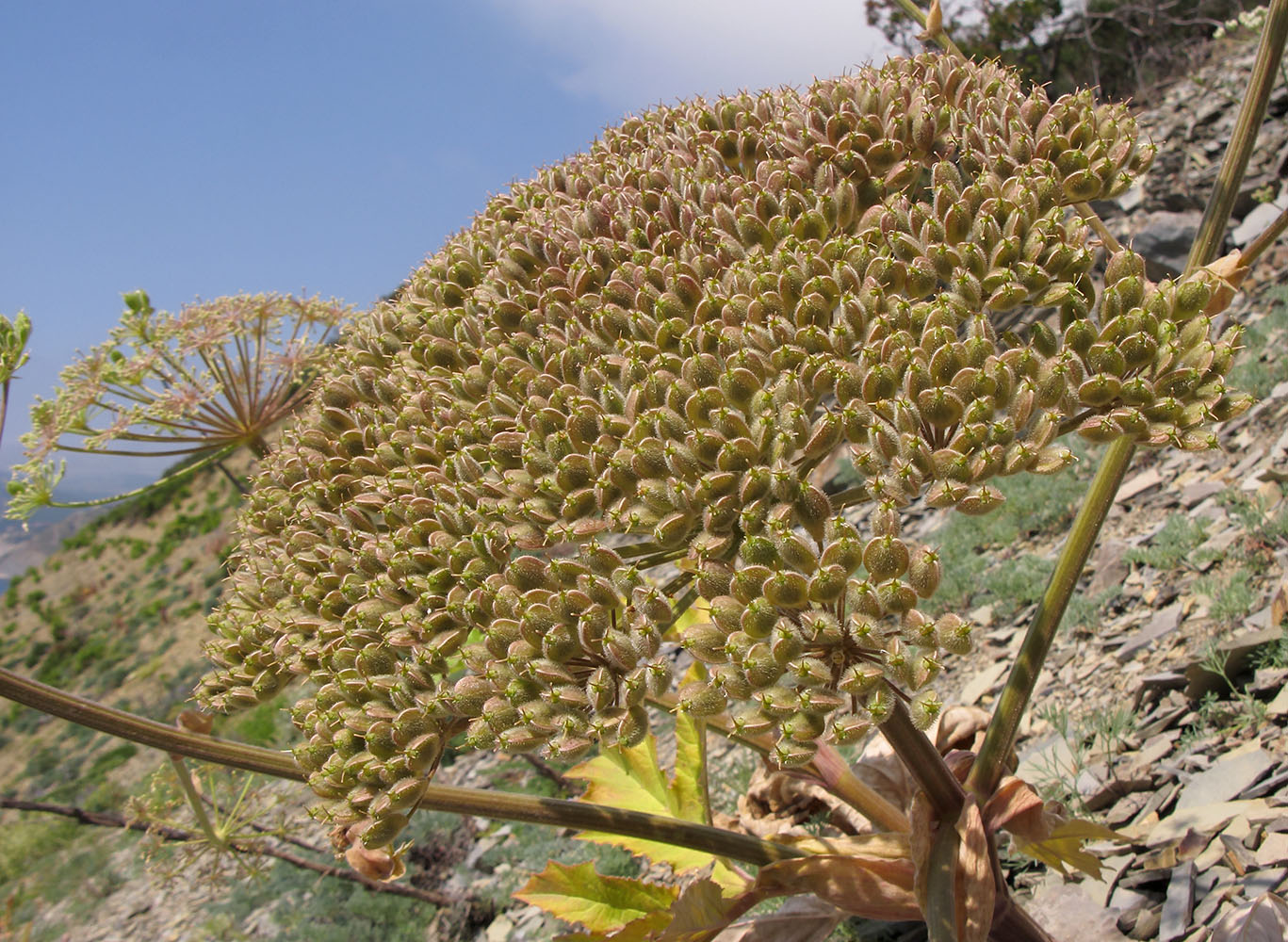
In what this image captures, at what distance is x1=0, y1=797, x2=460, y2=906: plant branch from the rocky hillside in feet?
0.40

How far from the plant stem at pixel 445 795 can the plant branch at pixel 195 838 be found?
0.46 meters

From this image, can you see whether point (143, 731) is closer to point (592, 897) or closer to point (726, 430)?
point (592, 897)

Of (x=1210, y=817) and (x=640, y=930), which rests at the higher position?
(x=640, y=930)

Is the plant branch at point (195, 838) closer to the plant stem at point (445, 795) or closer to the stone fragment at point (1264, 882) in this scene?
the plant stem at point (445, 795)

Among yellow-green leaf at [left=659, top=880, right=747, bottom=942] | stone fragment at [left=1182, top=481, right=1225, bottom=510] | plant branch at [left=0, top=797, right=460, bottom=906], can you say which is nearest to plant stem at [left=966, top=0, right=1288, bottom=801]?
yellow-green leaf at [left=659, top=880, right=747, bottom=942]

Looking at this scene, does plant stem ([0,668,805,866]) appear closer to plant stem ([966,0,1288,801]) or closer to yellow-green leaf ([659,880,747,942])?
yellow-green leaf ([659,880,747,942])

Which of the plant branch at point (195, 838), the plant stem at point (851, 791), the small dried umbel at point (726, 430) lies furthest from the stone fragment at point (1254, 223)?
the plant branch at point (195, 838)

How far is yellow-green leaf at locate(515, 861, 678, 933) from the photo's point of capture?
11.3 feet

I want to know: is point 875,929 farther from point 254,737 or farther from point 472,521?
point 254,737

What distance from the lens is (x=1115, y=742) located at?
4438 mm

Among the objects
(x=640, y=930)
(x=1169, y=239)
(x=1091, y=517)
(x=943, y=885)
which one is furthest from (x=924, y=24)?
(x=1169, y=239)

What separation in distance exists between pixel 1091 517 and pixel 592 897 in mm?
2539

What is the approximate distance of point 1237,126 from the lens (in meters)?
2.90

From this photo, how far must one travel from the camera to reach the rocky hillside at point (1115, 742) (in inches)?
143
